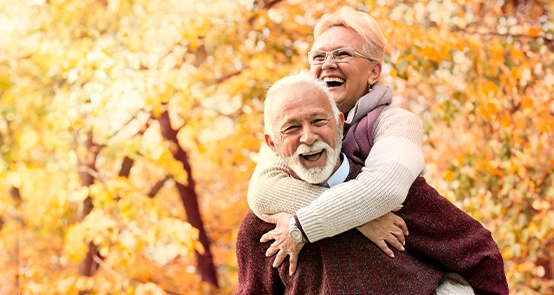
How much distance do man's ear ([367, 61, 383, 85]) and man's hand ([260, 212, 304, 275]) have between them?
51cm

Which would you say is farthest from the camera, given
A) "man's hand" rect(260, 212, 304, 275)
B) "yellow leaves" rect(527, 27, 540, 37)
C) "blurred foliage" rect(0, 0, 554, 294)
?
"blurred foliage" rect(0, 0, 554, 294)

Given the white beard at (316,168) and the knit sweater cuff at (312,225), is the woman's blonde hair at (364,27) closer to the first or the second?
the white beard at (316,168)

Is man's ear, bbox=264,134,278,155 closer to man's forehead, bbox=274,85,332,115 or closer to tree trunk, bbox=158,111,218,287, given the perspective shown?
man's forehead, bbox=274,85,332,115

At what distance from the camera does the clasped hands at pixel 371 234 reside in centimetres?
166

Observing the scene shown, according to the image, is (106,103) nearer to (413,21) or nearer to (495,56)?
(413,21)

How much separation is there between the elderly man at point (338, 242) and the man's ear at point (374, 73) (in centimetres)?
30

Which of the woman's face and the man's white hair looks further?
the woman's face

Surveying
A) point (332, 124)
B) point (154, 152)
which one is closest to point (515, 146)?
point (154, 152)

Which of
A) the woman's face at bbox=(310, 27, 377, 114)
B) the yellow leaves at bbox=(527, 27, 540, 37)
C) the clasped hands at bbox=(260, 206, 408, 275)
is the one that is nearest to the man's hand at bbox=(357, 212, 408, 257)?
the clasped hands at bbox=(260, 206, 408, 275)

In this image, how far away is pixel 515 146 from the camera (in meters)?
4.59

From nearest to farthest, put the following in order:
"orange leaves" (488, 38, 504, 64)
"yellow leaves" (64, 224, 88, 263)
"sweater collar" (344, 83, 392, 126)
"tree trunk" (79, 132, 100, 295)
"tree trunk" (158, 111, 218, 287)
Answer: "sweater collar" (344, 83, 392, 126) < "orange leaves" (488, 38, 504, 64) < "yellow leaves" (64, 224, 88, 263) < "tree trunk" (79, 132, 100, 295) < "tree trunk" (158, 111, 218, 287)

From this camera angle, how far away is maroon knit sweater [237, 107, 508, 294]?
65.6 inches

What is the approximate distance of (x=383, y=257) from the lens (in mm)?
1672

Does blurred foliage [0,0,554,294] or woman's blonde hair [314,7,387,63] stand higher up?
woman's blonde hair [314,7,387,63]
